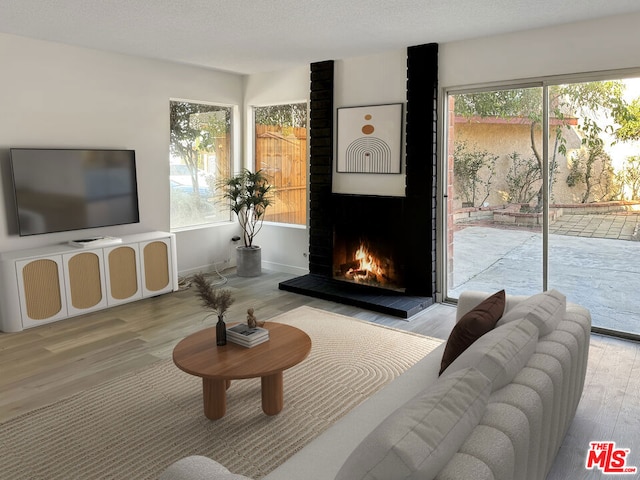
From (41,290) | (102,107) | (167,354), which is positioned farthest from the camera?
(102,107)

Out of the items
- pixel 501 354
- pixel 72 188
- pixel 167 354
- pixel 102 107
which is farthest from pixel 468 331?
pixel 102 107

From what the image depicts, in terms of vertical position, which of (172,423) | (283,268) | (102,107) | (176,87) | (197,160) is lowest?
(172,423)

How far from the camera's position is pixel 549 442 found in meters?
1.91

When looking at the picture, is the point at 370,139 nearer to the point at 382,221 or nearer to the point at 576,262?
the point at 382,221

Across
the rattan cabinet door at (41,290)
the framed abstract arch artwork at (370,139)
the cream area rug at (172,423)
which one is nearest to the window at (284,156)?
the framed abstract arch artwork at (370,139)

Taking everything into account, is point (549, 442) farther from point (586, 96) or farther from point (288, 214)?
point (288, 214)

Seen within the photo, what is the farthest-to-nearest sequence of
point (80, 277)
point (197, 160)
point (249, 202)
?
point (197, 160)
point (249, 202)
point (80, 277)

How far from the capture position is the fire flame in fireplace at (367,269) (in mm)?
5332

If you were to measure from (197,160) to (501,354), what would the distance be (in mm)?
5019

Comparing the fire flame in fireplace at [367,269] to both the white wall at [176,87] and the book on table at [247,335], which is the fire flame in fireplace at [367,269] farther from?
the book on table at [247,335]

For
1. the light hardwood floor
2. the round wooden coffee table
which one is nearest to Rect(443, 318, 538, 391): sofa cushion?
the light hardwood floor

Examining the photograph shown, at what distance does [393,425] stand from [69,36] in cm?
445

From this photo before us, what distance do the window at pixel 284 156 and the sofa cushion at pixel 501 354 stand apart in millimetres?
4270

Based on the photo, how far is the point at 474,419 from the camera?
4.83 ft
